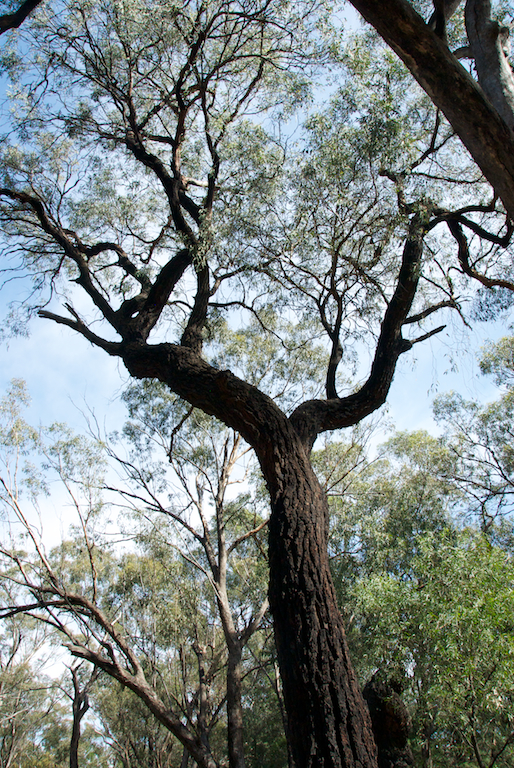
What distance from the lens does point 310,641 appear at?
2.50 meters

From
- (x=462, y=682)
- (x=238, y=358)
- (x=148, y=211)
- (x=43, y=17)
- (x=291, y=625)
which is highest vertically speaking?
(x=43, y=17)

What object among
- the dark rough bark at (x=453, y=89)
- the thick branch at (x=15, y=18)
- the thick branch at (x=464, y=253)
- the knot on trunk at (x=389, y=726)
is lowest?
the knot on trunk at (x=389, y=726)

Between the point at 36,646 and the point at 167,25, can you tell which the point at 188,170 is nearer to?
the point at 167,25

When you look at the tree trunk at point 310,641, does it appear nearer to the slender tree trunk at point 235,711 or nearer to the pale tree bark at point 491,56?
the pale tree bark at point 491,56

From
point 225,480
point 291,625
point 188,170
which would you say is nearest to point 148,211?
point 188,170

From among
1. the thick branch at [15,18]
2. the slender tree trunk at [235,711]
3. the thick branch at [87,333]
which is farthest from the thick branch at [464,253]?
the slender tree trunk at [235,711]

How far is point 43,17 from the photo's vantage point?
621cm

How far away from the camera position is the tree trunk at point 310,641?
224 centimetres

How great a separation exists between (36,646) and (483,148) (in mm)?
21877

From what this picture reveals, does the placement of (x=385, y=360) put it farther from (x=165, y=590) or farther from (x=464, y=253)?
(x=165, y=590)

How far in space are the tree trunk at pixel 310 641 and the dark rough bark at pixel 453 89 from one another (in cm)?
203

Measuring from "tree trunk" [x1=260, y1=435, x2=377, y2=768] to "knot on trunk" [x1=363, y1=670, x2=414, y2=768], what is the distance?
13.8ft

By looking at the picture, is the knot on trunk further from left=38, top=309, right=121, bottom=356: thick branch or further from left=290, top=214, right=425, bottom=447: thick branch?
left=38, top=309, right=121, bottom=356: thick branch

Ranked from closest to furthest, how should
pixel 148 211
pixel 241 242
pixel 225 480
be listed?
pixel 241 242 → pixel 148 211 → pixel 225 480
